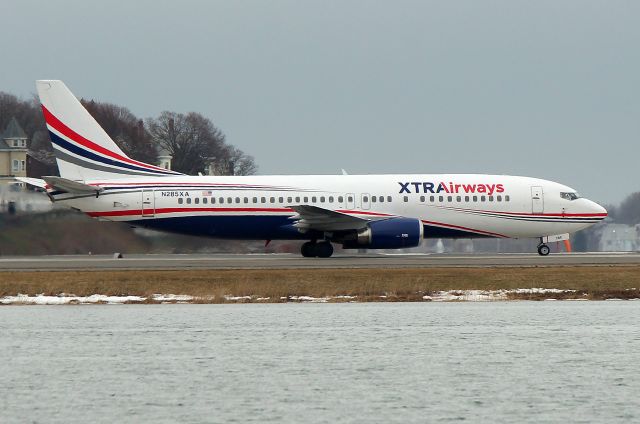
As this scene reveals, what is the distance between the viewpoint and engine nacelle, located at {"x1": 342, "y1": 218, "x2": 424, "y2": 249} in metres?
47.8

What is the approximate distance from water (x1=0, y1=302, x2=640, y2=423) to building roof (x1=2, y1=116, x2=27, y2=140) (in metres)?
80.6

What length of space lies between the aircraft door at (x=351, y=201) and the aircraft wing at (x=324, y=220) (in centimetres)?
124

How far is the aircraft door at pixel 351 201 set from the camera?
50.0 m

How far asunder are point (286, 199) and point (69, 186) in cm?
952

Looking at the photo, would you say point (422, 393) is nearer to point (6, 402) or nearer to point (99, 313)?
point (6, 402)

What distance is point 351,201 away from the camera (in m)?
50.0

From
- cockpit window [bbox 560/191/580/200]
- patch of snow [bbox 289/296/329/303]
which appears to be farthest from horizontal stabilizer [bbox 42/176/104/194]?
cockpit window [bbox 560/191/580/200]

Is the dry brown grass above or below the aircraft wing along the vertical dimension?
below

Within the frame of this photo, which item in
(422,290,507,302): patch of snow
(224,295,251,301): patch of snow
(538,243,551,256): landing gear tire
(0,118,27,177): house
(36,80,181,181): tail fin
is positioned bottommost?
(422,290,507,302): patch of snow

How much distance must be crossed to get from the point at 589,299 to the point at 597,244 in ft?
236

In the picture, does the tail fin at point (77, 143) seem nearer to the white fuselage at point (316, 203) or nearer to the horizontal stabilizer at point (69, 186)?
the white fuselage at point (316, 203)

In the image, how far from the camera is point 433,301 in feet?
103

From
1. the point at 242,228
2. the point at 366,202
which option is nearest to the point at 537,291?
the point at 366,202

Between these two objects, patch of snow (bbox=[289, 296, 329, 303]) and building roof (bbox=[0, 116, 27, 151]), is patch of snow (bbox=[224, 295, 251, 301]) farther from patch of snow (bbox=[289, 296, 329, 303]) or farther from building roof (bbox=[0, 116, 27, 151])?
building roof (bbox=[0, 116, 27, 151])
